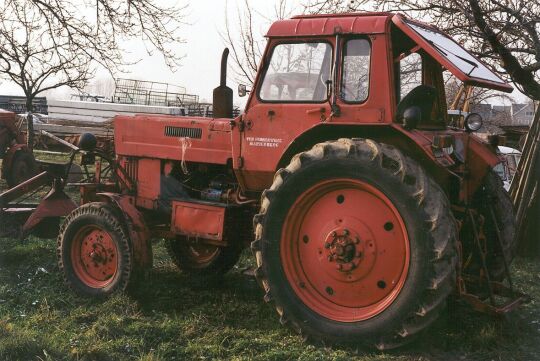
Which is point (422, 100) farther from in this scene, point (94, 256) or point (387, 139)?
point (94, 256)

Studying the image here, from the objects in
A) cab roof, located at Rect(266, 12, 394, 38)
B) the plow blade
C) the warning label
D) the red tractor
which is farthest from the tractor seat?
the plow blade

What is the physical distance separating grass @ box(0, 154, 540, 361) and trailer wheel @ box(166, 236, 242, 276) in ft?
0.98

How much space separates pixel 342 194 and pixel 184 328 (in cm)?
165

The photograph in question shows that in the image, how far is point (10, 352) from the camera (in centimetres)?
405

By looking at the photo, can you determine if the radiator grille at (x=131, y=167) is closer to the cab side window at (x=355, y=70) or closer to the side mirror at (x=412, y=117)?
the cab side window at (x=355, y=70)

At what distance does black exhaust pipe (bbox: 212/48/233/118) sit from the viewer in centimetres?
606

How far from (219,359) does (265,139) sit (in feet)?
6.37

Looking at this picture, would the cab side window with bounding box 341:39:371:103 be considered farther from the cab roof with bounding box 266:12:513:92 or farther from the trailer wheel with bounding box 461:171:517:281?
the trailer wheel with bounding box 461:171:517:281

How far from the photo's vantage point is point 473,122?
5.27m

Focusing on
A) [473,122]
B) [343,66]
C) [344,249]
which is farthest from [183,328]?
[473,122]

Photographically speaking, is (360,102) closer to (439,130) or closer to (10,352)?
(439,130)

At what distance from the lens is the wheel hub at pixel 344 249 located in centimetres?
443

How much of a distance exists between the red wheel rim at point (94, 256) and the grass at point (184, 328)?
233mm

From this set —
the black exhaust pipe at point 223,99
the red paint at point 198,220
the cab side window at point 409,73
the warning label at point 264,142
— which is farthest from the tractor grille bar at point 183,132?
the cab side window at point 409,73
